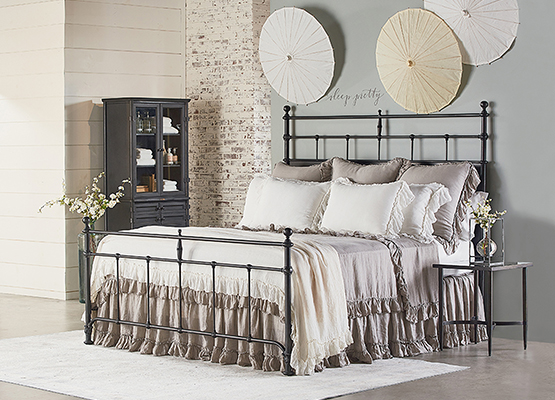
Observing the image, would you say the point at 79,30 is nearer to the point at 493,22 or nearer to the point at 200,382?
the point at 493,22

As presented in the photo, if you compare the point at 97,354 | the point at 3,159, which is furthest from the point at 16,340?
the point at 3,159

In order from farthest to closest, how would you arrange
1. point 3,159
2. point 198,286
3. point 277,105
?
point 3,159 < point 277,105 < point 198,286

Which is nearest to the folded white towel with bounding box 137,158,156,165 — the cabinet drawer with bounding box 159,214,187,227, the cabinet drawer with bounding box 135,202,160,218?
the cabinet drawer with bounding box 135,202,160,218

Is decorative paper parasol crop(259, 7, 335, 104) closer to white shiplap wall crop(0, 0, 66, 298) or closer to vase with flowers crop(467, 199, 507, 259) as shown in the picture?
white shiplap wall crop(0, 0, 66, 298)

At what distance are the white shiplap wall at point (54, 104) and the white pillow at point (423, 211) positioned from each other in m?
3.28

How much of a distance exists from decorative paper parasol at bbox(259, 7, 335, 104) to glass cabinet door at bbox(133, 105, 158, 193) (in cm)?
111

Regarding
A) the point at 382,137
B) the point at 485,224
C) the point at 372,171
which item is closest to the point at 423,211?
the point at 485,224

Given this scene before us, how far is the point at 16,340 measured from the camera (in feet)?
18.9

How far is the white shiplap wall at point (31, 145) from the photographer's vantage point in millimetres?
7555

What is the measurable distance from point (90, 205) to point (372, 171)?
2.35 meters

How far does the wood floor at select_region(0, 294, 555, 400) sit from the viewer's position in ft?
14.1

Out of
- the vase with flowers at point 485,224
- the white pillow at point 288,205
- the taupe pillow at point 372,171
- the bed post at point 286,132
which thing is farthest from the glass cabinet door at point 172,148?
the vase with flowers at point 485,224

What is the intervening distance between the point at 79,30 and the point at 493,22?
3675 millimetres

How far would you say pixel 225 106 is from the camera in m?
7.97
